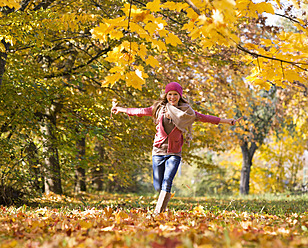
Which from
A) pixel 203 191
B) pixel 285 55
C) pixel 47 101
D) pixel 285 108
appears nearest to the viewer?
pixel 285 55

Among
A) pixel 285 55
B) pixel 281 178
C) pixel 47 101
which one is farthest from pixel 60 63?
Result: pixel 281 178

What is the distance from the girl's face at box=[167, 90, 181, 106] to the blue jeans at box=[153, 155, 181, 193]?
27.6 inches

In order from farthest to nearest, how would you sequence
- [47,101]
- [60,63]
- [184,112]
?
[60,63] → [47,101] → [184,112]

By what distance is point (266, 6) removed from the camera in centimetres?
271

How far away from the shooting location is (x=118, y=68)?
2.97 meters

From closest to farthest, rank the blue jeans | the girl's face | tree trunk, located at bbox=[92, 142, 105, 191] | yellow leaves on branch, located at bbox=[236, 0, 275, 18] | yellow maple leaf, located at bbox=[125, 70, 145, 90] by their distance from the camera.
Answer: yellow leaves on branch, located at bbox=[236, 0, 275, 18] → yellow maple leaf, located at bbox=[125, 70, 145, 90] → the blue jeans → the girl's face → tree trunk, located at bbox=[92, 142, 105, 191]

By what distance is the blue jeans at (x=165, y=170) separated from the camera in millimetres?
3645

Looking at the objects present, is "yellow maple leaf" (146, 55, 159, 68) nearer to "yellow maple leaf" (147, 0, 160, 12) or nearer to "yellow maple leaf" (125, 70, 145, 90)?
"yellow maple leaf" (125, 70, 145, 90)

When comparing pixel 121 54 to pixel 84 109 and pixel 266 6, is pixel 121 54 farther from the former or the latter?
pixel 84 109

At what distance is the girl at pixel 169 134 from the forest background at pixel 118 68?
39cm

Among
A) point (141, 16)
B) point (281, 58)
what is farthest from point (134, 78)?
point (281, 58)

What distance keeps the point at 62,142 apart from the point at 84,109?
3.71 feet

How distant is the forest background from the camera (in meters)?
2.83

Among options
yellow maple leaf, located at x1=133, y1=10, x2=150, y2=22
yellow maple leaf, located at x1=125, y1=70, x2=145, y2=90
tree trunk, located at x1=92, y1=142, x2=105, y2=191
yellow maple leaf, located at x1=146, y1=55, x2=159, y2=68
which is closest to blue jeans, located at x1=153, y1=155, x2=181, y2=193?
yellow maple leaf, located at x1=125, y1=70, x2=145, y2=90
